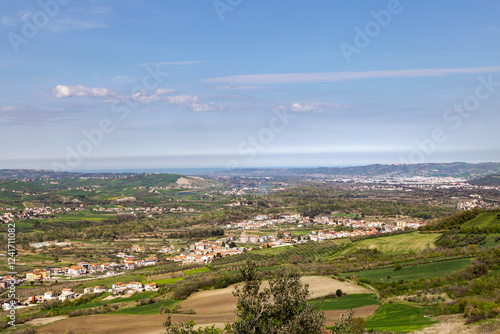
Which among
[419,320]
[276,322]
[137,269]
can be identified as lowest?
[137,269]

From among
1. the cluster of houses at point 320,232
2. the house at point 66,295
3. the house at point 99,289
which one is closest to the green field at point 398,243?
the cluster of houses at point 320,232

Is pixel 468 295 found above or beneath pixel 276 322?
beneath

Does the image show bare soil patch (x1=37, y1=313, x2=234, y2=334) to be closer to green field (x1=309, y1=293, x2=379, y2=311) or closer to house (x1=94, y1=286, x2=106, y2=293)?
green field (x1=309, y1=293, x2=379, y2=311)

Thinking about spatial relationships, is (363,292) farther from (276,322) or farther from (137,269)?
(137,269)

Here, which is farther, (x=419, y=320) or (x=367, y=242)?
(x=367, y=242)

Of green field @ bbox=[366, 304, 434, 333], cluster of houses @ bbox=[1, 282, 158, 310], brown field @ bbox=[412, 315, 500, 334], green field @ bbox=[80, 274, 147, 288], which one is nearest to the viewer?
brown field @ bbox=[412, 315, 500, 334]

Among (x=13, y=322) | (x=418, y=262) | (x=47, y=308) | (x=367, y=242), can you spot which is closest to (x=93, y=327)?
(x=13, y=322)

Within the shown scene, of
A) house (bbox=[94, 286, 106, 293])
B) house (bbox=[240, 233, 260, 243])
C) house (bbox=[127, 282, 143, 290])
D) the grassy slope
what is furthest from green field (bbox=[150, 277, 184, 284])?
the grassy slope

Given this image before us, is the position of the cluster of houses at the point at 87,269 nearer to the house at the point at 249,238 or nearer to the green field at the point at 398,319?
the house at the point at 249,238
